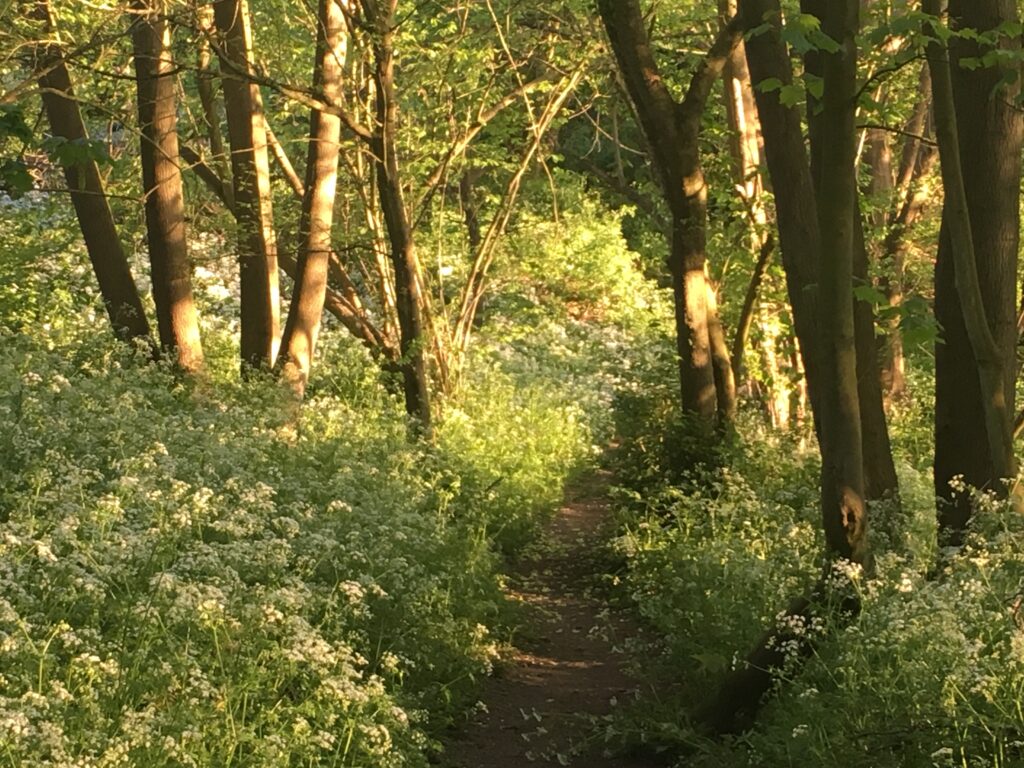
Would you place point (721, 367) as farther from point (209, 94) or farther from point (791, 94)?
point (791, 94)

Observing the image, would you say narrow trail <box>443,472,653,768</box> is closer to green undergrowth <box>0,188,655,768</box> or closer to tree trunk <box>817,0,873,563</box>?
green undergrowth <box>0,188,655,768</box>

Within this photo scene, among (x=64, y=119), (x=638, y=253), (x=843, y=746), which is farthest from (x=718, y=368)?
(x=638, y=253)

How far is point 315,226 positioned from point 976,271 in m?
6.77

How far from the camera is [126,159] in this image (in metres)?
13.5

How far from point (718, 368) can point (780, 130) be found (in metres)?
4.76

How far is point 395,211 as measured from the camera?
1132 centimetres

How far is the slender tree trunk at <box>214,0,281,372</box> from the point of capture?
1219cm

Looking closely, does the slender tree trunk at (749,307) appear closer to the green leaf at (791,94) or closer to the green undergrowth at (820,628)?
the green undergrowth at (820,628)

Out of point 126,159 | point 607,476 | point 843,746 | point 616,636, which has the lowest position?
point 843,746

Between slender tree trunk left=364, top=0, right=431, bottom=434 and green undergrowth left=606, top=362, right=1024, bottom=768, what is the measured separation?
7.79 feet

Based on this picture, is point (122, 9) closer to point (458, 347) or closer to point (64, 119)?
point (64, 119)

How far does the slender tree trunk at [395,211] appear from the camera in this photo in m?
10.7

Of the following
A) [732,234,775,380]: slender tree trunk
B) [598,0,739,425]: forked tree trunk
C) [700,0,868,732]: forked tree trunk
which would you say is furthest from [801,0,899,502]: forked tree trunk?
[732,234,775,380]: slender tree trunk

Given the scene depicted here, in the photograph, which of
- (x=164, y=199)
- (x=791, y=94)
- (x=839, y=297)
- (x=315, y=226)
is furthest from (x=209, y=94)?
(x=839, y=297)
